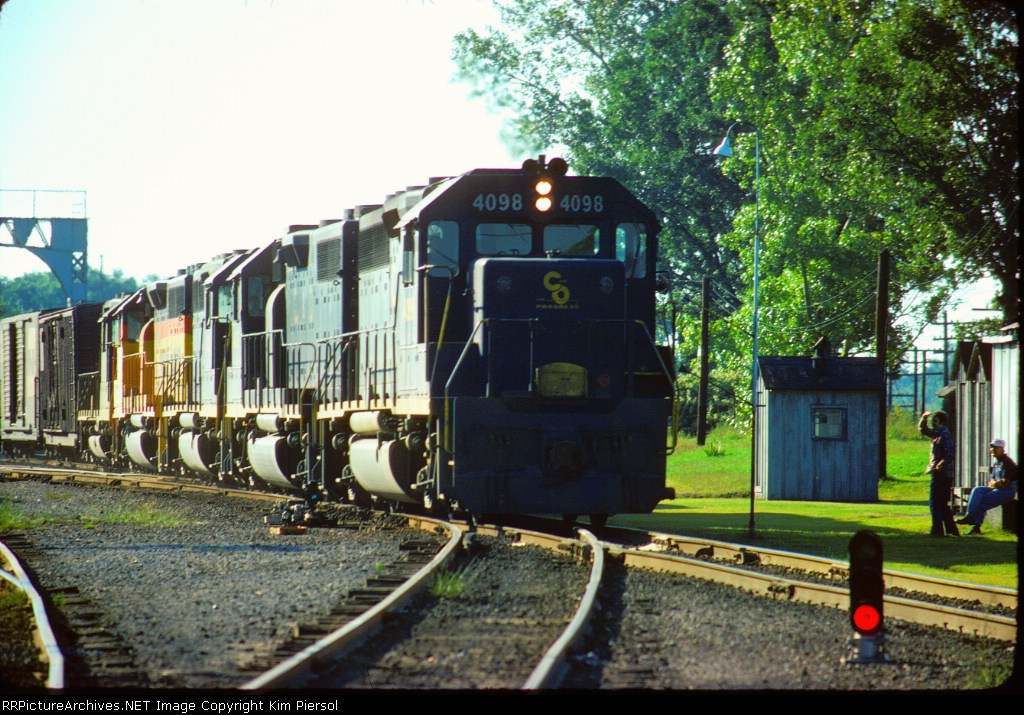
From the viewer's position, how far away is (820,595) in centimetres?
952

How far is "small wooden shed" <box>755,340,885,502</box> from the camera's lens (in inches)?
985

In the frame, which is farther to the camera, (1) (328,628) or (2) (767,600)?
(2) (767,600)

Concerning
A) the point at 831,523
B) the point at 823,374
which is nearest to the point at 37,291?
the point at 823,374

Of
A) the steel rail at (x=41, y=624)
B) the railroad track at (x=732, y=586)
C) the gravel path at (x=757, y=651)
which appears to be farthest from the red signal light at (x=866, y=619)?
the steel rail at (x=41, y=624)

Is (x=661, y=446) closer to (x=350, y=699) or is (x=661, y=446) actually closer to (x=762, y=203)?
(x=350, y=699)

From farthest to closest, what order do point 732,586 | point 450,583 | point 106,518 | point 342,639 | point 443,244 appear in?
point 106,518
point 443,244
point 732,586
point 450,583
point 342,639

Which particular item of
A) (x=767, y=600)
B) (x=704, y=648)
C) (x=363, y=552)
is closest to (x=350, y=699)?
(x=704, y=648)

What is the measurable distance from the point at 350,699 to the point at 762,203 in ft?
109

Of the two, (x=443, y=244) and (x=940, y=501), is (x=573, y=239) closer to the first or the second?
(x=443, y=244)

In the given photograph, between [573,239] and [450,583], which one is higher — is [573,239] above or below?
above

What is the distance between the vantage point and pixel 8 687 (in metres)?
6.19

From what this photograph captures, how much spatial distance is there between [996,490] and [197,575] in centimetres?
1063

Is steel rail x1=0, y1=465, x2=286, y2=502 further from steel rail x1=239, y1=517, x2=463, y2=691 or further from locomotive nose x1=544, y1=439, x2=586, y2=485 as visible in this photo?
steel rail x1=239, y1=517, x2=463, y2=691

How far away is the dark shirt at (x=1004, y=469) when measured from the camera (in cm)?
1625
